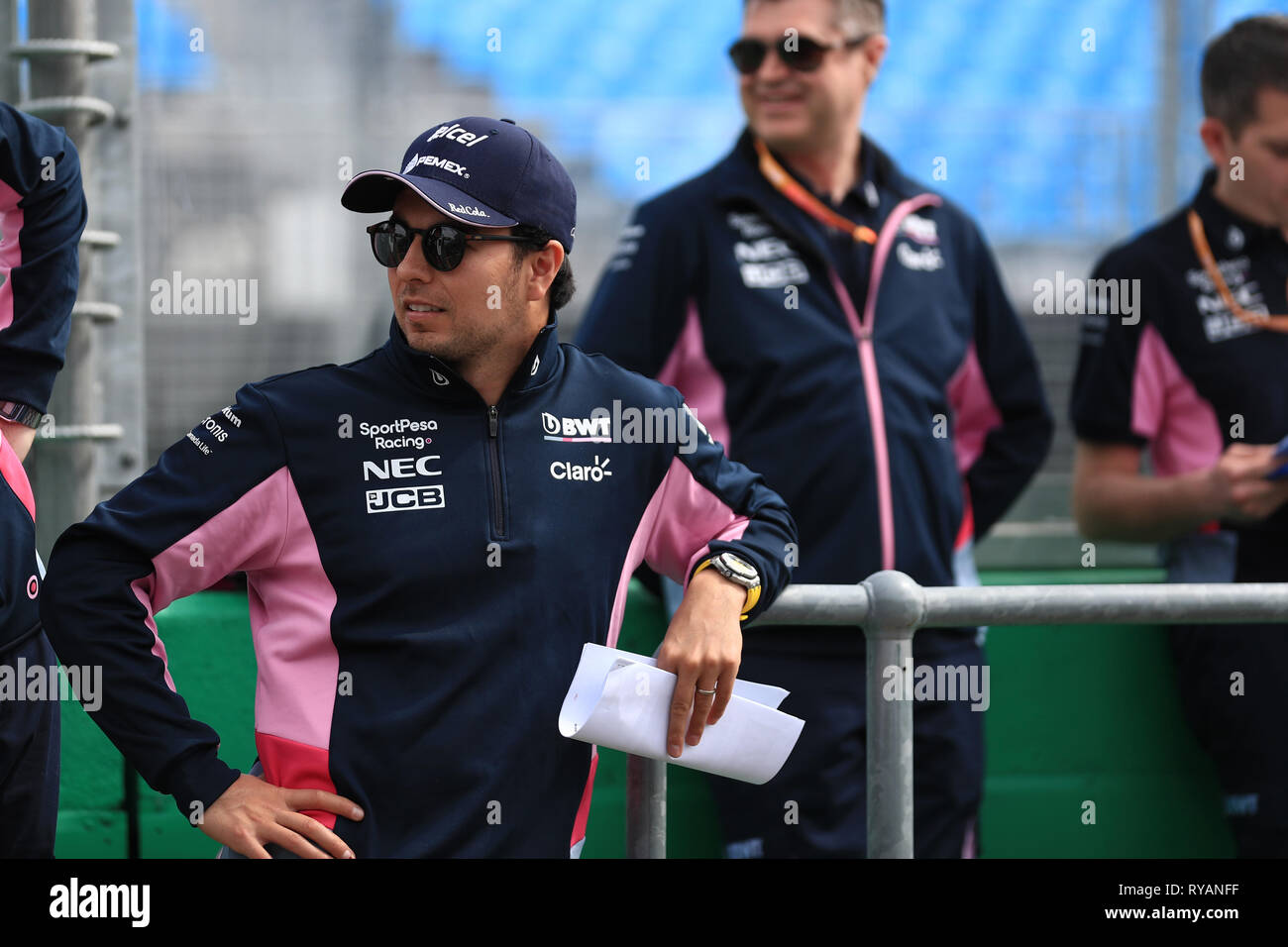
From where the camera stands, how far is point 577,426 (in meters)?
2.39

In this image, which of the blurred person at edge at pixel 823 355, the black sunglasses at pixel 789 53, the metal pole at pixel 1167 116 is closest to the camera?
the blurred person at edge at pixel 823 355

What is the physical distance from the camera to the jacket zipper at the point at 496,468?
7.49 ft

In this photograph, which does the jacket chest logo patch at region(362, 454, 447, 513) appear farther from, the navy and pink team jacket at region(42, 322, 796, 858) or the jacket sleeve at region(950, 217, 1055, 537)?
the jacket sleeve at region(950, 217, 1055, 537)

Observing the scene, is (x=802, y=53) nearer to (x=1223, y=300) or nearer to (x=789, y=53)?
(x=789, y=53)

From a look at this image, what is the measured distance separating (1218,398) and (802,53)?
3.87ft

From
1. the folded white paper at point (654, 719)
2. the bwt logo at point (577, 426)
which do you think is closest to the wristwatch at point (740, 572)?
the folded white paper at point (654, 719)

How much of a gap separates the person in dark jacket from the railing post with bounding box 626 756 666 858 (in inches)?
34.5

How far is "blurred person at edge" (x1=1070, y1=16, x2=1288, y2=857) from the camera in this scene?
3607 millimetres

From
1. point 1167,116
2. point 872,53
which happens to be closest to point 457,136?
point 872,53

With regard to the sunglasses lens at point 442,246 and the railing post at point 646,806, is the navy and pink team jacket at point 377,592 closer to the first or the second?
the sunglasses lens at point 442,246

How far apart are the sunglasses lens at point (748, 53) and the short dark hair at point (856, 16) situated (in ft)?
0.35
